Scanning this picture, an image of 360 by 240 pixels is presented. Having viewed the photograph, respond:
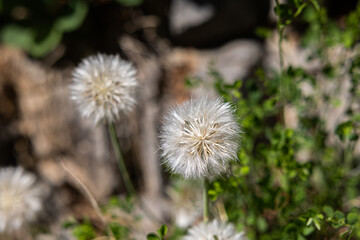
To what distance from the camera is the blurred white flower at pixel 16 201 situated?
1.66 meters

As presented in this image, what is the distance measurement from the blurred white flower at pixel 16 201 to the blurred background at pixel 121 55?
21.3 inches

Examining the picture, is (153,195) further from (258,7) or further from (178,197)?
(258,7)

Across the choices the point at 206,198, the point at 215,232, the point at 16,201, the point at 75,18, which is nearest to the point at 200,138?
the point at 206,198

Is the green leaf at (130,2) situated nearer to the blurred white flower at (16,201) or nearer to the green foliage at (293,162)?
the green foliage at (293,162)

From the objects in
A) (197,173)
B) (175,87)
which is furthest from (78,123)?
(197,173)

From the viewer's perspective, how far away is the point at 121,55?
2.32m

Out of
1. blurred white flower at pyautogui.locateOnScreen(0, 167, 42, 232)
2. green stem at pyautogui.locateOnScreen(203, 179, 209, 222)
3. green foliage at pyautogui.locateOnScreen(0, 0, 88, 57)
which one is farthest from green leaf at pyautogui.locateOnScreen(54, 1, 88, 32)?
green stem at pyautogui.locateOnScreen(203, 179, 209, 222)

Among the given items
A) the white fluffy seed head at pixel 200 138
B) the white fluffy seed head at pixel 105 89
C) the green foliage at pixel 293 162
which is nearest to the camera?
the white fluffy seed head at pixel 200 138

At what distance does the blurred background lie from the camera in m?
2.25

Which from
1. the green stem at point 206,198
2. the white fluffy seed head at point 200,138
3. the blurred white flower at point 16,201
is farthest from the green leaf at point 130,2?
the green stem at point 206,198

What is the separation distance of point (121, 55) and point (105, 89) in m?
1.09

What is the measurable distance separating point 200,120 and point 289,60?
4.54ft

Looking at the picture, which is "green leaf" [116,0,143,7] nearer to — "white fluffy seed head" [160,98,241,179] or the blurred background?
the blurred background

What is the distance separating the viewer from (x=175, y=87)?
238 cm
